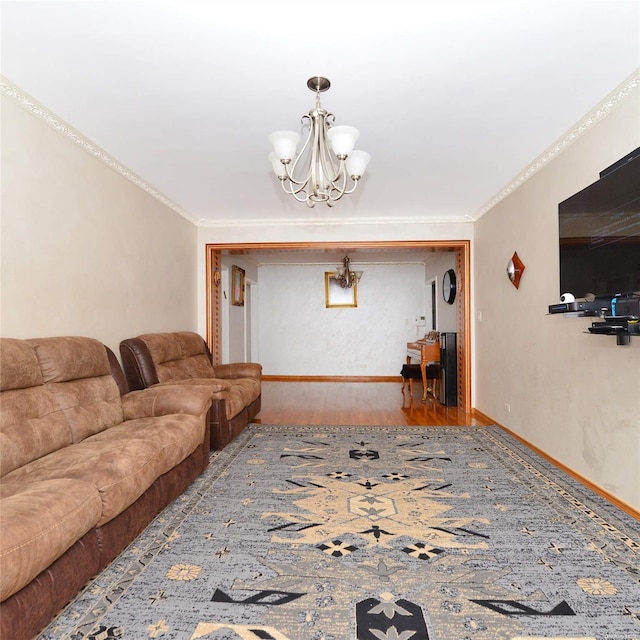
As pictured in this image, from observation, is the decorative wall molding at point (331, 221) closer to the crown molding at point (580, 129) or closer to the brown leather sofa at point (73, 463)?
the crown molding at point (580, 129)

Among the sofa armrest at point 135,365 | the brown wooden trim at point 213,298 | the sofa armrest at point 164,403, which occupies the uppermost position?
the brown wooden trim at point 213,298

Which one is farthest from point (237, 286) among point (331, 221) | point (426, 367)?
point (426, 367)

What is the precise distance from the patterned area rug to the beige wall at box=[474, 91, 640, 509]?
0.29 m

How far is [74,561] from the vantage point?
166 centimetres

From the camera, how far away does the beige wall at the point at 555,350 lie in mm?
2564

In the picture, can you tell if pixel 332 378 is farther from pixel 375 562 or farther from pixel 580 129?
pixel 375 562

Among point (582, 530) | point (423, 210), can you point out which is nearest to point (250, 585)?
point (582, 530)

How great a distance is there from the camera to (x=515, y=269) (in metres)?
4.10

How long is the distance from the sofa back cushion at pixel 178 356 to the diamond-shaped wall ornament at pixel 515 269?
10.5ft

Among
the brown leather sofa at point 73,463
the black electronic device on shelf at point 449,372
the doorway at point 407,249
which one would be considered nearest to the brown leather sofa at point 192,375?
the brown leather sofa at point 73,463

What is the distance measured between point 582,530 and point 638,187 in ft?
5.58

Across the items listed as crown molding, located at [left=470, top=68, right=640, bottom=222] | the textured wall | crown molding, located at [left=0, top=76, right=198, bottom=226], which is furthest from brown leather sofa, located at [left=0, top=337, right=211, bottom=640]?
the textured wall

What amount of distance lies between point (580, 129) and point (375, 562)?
2.93 m

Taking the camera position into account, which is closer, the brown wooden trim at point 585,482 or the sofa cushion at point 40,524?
the sofa cushion at point 40,524
